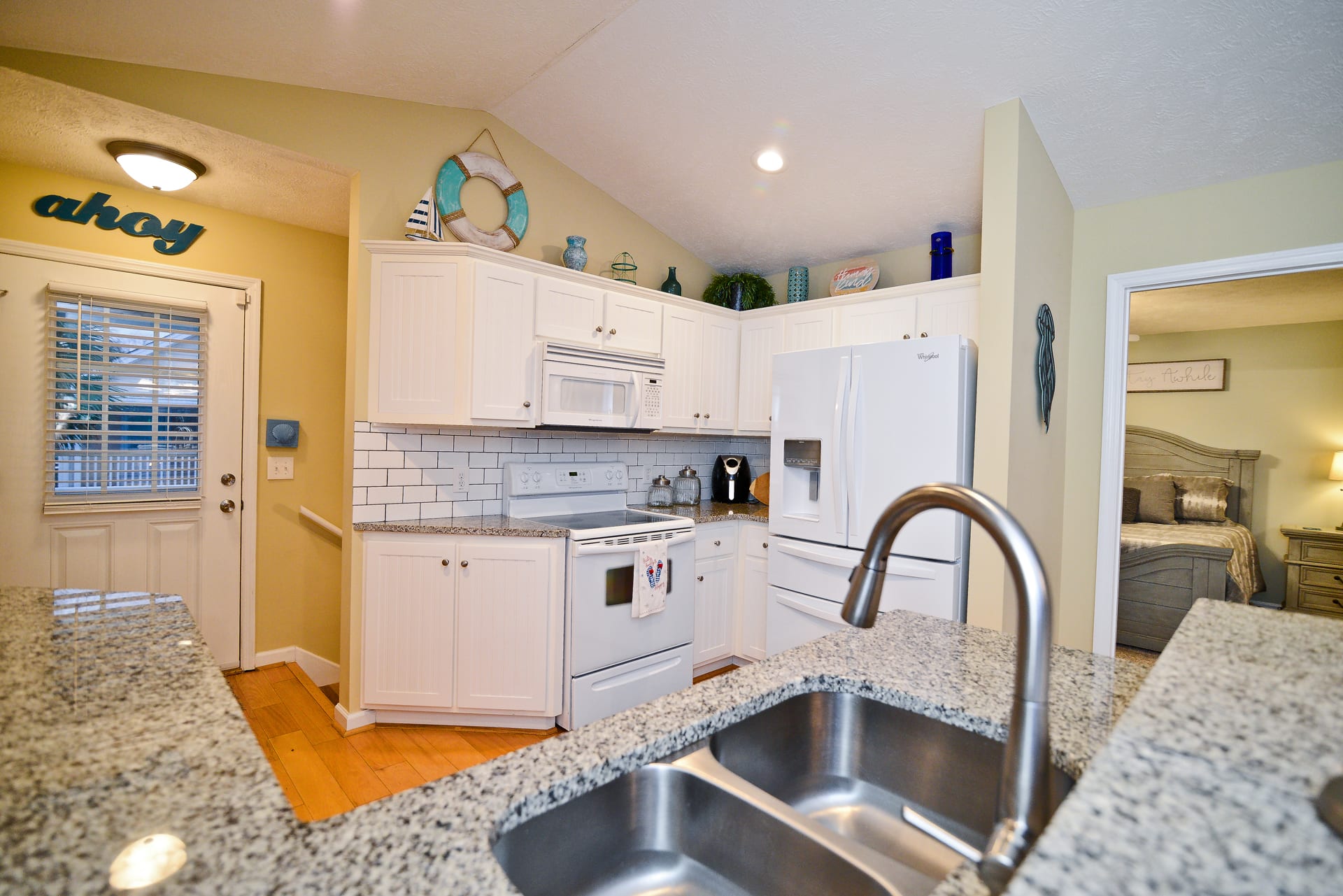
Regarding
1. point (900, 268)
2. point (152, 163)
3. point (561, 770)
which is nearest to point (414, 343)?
point (152, 163)

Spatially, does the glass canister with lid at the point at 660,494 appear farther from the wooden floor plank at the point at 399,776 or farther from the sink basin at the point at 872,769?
the sink basin at the point at 872,769

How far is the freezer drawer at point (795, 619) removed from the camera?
9.65ft

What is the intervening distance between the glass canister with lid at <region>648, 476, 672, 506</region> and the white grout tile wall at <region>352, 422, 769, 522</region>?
7 cm

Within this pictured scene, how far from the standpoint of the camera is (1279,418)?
4883mm

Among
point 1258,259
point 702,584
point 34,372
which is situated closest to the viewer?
point 1258,259

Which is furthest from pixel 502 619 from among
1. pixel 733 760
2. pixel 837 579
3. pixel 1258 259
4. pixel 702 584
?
pixel 1258 259

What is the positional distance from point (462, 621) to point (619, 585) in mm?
692

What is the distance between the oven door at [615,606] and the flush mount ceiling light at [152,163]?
7.24 feet

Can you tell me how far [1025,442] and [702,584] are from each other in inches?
66.1

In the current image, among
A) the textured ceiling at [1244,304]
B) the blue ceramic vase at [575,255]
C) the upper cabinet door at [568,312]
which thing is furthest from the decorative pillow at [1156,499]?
the blue ceramic vase at [575,255]

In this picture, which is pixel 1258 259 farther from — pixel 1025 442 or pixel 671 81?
pixel 671 81

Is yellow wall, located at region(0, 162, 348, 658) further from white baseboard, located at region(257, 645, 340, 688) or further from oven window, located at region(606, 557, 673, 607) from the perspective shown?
oven window, located at region(606, 557, 673, 607)

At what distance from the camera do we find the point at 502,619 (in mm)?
2727

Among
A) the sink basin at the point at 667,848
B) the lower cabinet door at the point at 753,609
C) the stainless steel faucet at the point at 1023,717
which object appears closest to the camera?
the stainless steel faucet at the point at 1023,717
